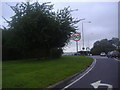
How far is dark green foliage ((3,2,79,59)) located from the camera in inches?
1345

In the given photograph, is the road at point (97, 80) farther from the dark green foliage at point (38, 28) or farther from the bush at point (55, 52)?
the bush at point (55, 52)

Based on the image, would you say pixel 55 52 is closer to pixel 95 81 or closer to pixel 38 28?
pixel 38 28

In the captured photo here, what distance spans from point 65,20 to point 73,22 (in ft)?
6.72

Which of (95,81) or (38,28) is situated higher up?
(38,28)

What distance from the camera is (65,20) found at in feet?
121

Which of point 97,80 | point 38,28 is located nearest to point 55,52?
point 38,28

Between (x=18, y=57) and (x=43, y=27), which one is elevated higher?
(x=43, y=27)

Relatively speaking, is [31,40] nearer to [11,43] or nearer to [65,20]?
[11,43]

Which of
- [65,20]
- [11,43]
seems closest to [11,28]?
[11,43]

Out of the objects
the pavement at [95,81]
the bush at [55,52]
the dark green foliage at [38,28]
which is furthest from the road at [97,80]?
the bush at [55,52]

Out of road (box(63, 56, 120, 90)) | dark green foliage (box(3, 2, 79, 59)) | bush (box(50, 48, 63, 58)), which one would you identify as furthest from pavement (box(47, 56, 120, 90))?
bush (box(50, 48, 63, 58))

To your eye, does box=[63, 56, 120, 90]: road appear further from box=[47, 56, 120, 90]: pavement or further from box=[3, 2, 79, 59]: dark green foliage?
box=[3, 2, 79, 59]: dark green foliage

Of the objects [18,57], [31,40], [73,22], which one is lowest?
[18,57]

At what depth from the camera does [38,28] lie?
34.8 meters
